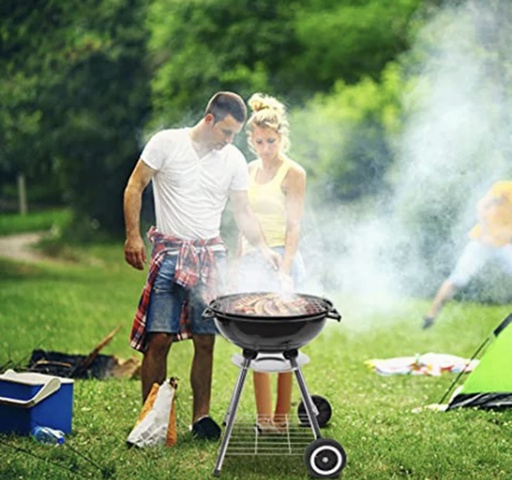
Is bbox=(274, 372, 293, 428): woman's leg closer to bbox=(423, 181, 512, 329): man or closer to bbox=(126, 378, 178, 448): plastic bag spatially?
bbox=(126, 378, 178, 448): plastic bag

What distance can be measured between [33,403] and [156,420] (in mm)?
551

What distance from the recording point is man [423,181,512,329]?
252 inches

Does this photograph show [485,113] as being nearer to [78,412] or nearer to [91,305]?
[91,305]

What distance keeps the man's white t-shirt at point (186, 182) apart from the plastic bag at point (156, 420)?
2.24 ft

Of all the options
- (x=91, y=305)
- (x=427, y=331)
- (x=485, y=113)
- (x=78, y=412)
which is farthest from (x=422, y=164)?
(x=78, y=412)

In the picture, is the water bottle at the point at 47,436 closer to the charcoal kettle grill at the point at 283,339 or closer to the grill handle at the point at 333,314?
the charcoal kettle grill at the point at 283,339

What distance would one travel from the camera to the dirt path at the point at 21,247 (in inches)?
476

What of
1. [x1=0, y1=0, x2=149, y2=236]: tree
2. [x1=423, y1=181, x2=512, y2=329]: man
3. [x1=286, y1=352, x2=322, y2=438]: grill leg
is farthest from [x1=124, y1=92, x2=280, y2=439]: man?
[x1=0, y1=0, x2=149, y2=236]: tree

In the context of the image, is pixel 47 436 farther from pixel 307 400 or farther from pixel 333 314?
pixel 333 314

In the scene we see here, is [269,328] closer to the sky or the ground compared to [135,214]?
closer to the ground

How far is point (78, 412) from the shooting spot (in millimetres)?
4711

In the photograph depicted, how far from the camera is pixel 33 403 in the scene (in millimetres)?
4203

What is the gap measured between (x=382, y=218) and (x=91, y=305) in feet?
8.39

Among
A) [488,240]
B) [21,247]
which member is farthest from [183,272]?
[21,247]
